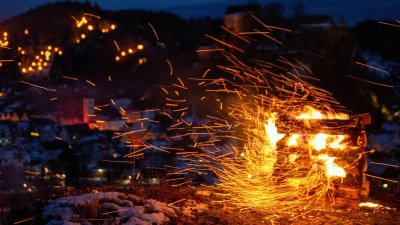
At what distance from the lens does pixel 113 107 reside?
113 feet

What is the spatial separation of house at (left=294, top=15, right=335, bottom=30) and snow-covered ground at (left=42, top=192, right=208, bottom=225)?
32352 millimetres

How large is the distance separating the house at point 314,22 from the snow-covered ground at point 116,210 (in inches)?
1274

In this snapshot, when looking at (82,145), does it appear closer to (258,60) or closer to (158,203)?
(258,60)

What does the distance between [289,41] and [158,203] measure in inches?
1283

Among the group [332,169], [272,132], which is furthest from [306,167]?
[272,132]

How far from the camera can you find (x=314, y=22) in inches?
1559

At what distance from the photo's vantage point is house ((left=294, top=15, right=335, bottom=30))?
36612 mm

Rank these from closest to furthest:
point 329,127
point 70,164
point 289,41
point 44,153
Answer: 1. point 329,127
2. point 70,164
3. point 44,153
4. point 289,41

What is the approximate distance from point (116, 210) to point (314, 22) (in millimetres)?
37705

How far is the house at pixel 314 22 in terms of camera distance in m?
36.6

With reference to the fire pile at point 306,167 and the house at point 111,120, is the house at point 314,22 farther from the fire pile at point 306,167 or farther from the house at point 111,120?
the fire pile at point 306,167

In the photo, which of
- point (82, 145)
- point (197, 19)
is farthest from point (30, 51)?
point (197, 19)

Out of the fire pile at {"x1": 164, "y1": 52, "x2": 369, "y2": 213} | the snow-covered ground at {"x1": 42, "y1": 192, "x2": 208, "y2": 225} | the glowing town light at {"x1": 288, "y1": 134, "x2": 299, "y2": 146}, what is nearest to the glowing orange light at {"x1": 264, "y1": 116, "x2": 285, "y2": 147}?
the fire pile at {"x1": 164, "y1": 52, "x2": 369, "y2": 213}

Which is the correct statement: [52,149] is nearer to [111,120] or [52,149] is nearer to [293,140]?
[111,120]
